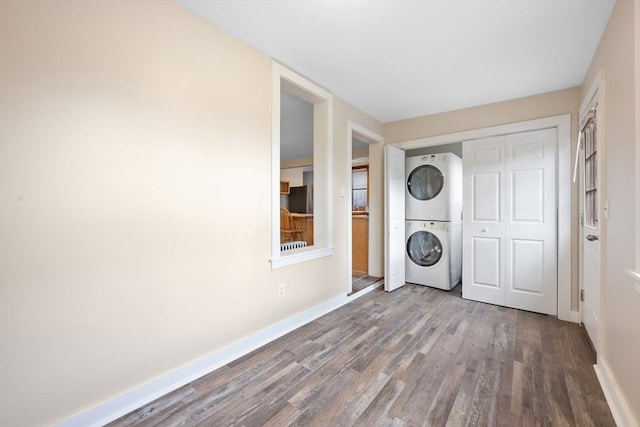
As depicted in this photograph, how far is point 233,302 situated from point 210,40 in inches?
72.2

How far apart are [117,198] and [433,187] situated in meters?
3.48

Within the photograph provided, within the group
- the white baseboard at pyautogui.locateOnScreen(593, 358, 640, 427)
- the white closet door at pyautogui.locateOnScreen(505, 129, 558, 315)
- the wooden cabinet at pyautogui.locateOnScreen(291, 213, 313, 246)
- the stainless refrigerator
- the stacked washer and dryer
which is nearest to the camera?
the white baseboard at pyautogui.locateOnScreen(593, 358, 640, 427)

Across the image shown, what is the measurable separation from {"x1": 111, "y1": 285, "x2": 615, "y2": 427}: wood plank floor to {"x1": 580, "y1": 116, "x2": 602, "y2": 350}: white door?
22 cm

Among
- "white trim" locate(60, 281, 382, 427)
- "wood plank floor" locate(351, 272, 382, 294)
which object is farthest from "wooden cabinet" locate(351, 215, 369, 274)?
"white trim" locate(60, 281, 382, 427)

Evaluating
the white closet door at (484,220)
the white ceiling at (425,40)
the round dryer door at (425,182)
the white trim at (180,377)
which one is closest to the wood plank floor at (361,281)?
the white trim at (180,377)

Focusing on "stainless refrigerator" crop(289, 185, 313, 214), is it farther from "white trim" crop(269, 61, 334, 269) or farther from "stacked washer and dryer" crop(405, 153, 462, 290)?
"white trim" crop(269, 61, 334, 269)

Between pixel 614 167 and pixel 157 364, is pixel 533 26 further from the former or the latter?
pixel 157 364

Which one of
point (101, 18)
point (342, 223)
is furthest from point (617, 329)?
point (101, 18)

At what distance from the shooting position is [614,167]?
1.53 meters

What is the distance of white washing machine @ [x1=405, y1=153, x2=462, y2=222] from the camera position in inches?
139

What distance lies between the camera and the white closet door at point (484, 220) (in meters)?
3.03

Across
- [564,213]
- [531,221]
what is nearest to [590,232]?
[564,213]

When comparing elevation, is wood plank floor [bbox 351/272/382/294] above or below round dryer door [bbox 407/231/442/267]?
below

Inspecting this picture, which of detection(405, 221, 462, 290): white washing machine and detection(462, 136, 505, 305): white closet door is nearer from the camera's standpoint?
detection(462, 136, 505, 305): white closet door
